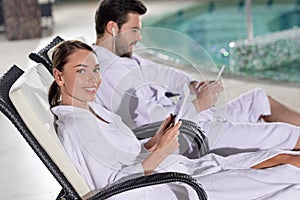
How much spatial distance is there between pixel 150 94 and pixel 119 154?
78cm

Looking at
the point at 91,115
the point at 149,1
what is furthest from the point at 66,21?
the point at 91,115

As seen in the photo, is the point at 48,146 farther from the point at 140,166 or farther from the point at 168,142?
the point at 168,142

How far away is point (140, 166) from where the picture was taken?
7.81ft

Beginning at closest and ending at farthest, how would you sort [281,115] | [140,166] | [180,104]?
1. [140,166]
2. [180,104]
3. [281,115]

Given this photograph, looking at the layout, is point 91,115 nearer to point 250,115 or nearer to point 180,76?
point 180,76

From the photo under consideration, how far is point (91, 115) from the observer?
2.42 meters

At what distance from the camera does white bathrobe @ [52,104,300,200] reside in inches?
91.8

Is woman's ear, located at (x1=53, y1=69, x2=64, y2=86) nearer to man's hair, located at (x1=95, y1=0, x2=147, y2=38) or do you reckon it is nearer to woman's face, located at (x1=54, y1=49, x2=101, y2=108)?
woman's face, located at (x1=54, y1=49, x2=101, y2=108)

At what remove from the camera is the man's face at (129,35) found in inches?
112

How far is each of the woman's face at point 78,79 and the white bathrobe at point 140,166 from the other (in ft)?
0.17

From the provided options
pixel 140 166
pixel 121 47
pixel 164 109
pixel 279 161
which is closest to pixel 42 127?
pixel 140 166

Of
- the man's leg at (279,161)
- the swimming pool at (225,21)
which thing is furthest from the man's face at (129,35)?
the swimming pool at (225,21)

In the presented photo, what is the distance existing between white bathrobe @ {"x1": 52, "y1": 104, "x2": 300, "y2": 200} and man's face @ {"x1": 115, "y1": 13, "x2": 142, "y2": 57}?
0.38m

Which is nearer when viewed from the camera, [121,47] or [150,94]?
[121,47]
